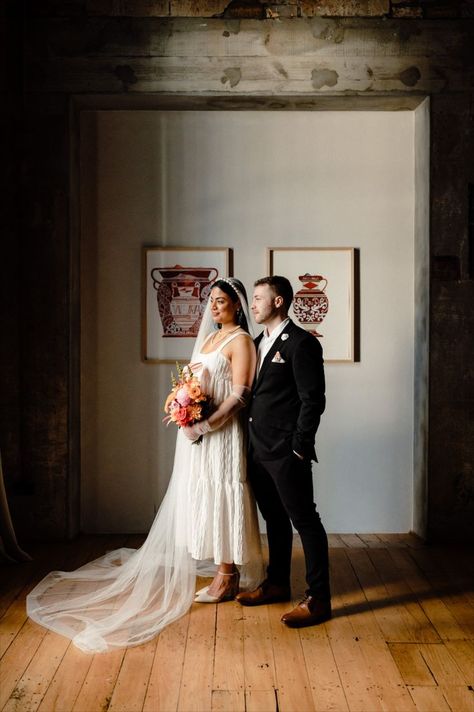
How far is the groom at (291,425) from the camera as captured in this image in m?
3.27

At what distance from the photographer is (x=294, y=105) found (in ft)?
15.8

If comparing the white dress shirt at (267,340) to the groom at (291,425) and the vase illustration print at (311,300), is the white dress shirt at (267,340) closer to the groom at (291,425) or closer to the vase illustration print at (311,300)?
the groom at (291,425)

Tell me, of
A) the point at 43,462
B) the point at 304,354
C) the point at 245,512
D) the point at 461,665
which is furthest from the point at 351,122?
the point at 461,665

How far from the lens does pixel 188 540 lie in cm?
360

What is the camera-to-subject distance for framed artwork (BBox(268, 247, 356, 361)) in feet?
16.2

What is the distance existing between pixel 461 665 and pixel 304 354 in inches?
61.1

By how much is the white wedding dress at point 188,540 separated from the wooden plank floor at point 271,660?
0.15 m

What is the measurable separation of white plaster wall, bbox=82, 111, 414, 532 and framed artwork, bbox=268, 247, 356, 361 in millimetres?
99

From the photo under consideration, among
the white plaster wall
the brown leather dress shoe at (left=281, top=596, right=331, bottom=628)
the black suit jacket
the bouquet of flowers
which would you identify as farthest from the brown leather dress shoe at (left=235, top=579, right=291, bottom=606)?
the white plaster wall

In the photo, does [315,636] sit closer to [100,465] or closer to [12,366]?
[100,465]

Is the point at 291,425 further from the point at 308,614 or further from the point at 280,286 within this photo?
the point at 308,614

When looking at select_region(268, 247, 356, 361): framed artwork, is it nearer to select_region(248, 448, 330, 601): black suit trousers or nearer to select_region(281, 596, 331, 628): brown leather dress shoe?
select_region(248, 448, 330, 601): black suit trousers

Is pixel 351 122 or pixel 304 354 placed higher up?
pixel 351 122

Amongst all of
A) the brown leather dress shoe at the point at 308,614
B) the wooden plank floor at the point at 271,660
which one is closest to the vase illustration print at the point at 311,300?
the wooden plank floor at the point at 271,660
